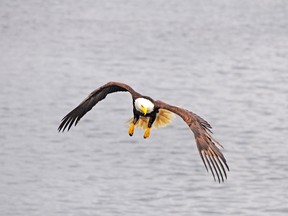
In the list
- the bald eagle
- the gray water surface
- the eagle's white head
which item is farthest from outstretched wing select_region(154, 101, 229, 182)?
the gray water surface

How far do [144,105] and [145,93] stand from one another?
1413cm

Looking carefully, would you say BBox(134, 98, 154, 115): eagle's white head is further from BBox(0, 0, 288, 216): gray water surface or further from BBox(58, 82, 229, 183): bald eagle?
BBox(0, 0, 288, 216): gray water surface

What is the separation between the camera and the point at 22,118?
2777 centimetres

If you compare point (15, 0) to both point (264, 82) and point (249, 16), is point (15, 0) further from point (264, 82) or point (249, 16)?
point (264, 82)

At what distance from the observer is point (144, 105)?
595 inches

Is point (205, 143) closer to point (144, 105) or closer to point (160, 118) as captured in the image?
point (144, 105)

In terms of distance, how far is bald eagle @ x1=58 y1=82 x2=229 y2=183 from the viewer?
14000 mm

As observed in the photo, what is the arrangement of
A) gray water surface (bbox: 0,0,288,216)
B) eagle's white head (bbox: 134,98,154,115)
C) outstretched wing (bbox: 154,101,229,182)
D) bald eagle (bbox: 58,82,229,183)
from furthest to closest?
gray water surface (bbox: 0,0,288,216) → eagle's white head (bbox: 134,98,154,115) → bald eagle (bbox: 58,82,229,183) → outstretched wing (bbox: 154,101,229,182)

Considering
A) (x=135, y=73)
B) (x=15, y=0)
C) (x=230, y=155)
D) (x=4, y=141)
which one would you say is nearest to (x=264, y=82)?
(x=135, y=73)

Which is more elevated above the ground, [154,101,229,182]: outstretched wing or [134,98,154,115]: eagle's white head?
[134,98,154,115]: eagle's white head

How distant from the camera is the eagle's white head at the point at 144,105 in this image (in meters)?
15.1

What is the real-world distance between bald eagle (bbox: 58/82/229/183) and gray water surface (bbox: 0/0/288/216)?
5.95 m

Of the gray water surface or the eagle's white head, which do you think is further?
the gray water surface

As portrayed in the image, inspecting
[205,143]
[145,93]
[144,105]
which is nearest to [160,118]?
[144,105]
